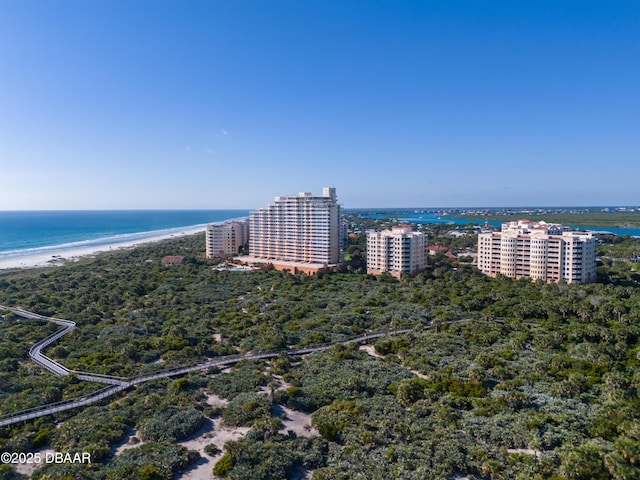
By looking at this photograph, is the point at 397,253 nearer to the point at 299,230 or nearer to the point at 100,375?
the point at 299,230

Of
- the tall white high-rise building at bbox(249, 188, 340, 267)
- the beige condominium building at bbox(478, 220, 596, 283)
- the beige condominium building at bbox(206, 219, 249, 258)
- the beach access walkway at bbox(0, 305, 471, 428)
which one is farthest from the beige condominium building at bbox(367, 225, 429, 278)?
the beige condominium building at bbox(206, 219, 249, 258)

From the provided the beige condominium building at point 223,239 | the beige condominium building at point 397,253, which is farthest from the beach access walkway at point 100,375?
the beige condominium building at point 223,239

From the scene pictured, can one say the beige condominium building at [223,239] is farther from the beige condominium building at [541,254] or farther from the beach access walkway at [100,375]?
the beige condominium building at [541,254]

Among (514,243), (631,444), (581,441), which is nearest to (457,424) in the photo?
(581,441)

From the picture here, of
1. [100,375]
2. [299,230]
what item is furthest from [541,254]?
[100,375]

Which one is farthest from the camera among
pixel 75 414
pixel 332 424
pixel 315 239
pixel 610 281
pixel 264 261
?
Answer: pixel 264 261

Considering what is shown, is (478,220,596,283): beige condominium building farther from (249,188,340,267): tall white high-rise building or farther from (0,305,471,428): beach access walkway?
(249,188,340,267): tall white high-rise building

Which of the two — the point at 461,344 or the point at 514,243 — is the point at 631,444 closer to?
the point at 461,344
